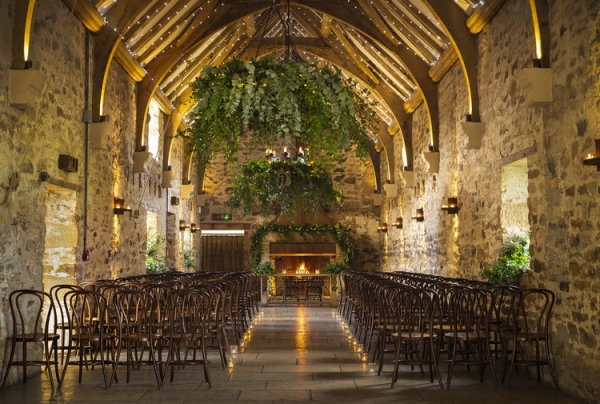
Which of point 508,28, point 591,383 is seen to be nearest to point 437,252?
point 508,28

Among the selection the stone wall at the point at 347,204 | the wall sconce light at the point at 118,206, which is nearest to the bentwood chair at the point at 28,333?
the wall sconce light at the point at 118,206

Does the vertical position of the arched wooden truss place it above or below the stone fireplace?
above

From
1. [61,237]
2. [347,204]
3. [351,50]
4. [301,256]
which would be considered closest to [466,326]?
[61,237]

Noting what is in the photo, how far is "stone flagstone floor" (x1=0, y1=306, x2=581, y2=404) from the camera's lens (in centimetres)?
563

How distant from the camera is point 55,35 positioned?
8.22 meters

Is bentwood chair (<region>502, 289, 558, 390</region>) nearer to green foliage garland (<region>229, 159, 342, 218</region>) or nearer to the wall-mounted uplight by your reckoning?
green foliage garland (<region>229, 159, 342, 218</region>)

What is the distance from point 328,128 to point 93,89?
4.34 m

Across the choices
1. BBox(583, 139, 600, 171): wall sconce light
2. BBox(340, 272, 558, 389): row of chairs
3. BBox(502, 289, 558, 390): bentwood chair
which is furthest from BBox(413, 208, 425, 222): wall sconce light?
BBox(583, 139, 600, 171): wall sconce light

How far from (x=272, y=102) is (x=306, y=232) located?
1260cm

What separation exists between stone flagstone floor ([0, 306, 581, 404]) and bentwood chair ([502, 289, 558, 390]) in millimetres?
223

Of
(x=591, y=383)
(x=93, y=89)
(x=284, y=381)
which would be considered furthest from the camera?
(x=93, y=89)

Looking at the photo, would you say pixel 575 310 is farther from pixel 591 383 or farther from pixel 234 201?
pixel 234 201

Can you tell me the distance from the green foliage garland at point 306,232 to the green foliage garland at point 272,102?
11.7 metres

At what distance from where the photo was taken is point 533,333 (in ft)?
21.2
